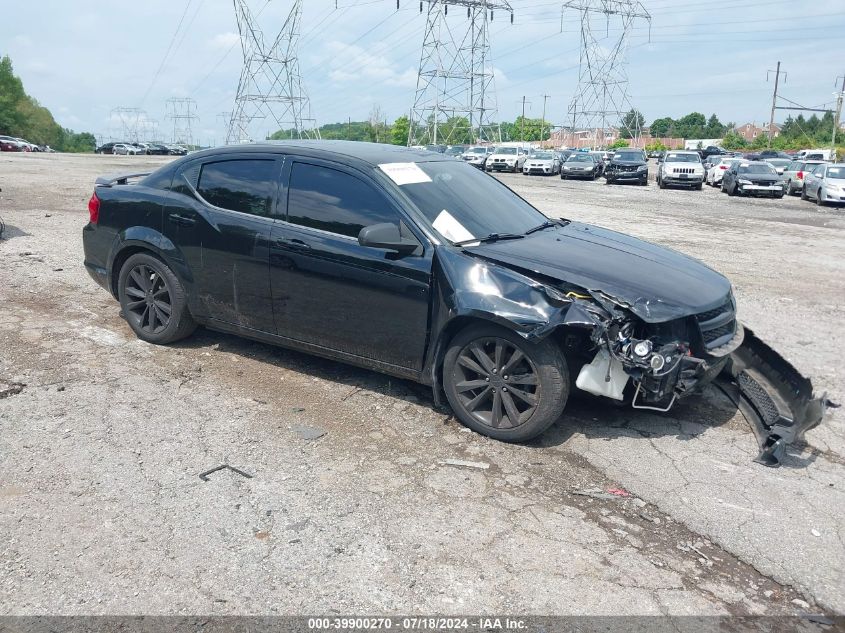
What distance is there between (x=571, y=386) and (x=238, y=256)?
2.58 metres

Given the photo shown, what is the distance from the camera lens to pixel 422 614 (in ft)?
9.23

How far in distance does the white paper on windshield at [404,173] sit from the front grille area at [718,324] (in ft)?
6.83

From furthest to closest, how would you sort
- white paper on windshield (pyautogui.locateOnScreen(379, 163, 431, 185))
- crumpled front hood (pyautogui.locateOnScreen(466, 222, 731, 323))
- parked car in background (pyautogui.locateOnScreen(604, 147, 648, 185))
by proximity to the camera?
1. parked car in background (pyautogui.locateOnScreen(604, 147, 648, 185))
2. white paper on windshield (pyautogui.locateOnScreen(379, 163, 431, 185))
3. crumpled front hood (pyautogui.locateOnScreen(466, 222, 731, 323))

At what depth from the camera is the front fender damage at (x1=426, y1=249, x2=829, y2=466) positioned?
4.02m

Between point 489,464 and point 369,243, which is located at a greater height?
point 369,243

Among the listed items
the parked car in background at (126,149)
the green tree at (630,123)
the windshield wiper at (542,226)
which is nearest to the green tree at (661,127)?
the green tree at (630,123)

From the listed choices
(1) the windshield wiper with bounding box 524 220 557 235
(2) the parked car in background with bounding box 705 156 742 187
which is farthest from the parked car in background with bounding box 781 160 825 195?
(1) the windshield wiper with bounding box 524 220 557 235

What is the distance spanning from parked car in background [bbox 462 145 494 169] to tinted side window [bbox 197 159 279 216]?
37.8m

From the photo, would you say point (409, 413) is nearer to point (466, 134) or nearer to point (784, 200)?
point (784, 200)

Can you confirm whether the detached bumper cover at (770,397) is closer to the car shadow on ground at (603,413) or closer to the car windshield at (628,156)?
the car shadow on ground at (603,413)

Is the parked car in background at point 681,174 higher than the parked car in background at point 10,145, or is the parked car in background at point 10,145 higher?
the parked car in background at point 10,145

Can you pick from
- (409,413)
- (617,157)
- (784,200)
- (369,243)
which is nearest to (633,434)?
(409,413)

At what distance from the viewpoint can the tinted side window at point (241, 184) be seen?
17.0 ft

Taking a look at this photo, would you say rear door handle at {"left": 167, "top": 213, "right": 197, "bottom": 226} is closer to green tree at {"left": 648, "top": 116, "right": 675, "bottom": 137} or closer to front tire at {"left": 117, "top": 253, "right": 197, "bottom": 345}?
front tire at {"left": 117, "top": 253, "right": 197, "bottom": 345}
